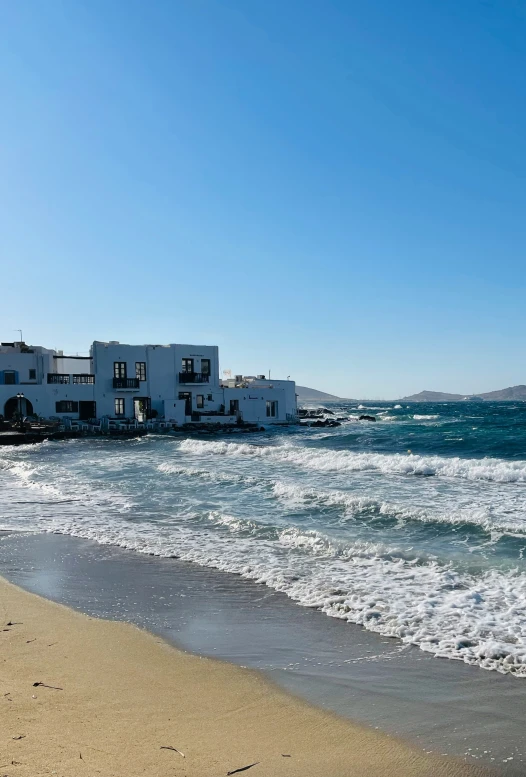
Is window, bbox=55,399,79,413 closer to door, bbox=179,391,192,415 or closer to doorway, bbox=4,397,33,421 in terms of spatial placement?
doorway, bbox=4,397,33,421

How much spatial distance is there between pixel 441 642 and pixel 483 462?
1741 cm

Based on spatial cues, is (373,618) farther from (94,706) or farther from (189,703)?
(94,706)

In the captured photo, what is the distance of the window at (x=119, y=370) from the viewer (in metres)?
46.0

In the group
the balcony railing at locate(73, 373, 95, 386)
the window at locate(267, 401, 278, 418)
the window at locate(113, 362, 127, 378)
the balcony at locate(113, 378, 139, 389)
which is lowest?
the window at locate(267, 401, 278, 418)

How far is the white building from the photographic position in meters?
44.8

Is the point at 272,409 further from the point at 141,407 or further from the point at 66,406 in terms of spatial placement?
the point at 66,406

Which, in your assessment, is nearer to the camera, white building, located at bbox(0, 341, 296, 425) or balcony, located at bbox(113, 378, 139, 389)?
white building, located at bbox(0, 341, 296, 425)

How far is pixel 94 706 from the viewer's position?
4.39m

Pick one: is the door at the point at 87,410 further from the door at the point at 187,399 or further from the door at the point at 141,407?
the door at the point at 187,399

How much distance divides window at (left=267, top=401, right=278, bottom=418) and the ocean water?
85.4 ft

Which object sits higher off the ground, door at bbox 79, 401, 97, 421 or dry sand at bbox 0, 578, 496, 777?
door at bbox 79, 401, 97, 421

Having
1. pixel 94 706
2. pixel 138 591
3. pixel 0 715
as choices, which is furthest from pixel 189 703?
pixel 138 591

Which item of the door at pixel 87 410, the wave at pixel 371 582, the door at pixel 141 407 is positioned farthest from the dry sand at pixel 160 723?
the door at pixel 87 410

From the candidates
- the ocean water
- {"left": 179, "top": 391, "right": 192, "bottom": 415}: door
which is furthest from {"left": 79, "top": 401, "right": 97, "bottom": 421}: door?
the ocean water
